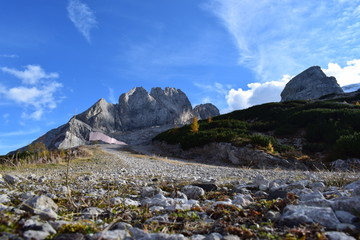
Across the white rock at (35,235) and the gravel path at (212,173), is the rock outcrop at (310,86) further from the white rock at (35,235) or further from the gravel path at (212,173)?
the white rock at (35,235)

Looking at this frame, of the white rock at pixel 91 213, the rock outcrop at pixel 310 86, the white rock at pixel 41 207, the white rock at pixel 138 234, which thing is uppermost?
the rock outcrop at pixel 310 86

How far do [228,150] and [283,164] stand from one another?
587 cm

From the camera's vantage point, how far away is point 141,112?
296 feet

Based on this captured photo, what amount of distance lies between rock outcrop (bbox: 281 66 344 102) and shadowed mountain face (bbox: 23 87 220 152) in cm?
3015

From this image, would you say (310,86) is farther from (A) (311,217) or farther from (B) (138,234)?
(B) (138,234)

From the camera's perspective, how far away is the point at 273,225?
90.0 inches

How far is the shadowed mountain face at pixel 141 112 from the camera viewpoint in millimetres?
77750

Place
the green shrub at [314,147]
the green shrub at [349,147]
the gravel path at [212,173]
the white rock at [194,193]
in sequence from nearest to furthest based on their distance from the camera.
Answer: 1. the white rock at [194,193]
2. the gravel path at [212,173]
3. the green shrub at [349,147]
4. the green shrub at [314,147]

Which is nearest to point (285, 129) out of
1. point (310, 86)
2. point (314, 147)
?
point (314, 147)

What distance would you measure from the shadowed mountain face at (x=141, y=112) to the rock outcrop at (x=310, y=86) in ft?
98.9

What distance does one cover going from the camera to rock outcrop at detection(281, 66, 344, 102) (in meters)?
72.6

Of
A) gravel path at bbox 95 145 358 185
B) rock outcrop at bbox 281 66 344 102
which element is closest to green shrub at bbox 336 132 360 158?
gravel path at bbox 95 145 358 185

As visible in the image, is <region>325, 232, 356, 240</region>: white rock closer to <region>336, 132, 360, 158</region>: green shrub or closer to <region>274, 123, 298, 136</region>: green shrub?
<region>336, 132, 360, 158</region>: green shrub

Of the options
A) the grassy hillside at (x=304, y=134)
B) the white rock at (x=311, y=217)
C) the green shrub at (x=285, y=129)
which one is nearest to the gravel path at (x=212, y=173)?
the white rock at (x=311, y=217)
